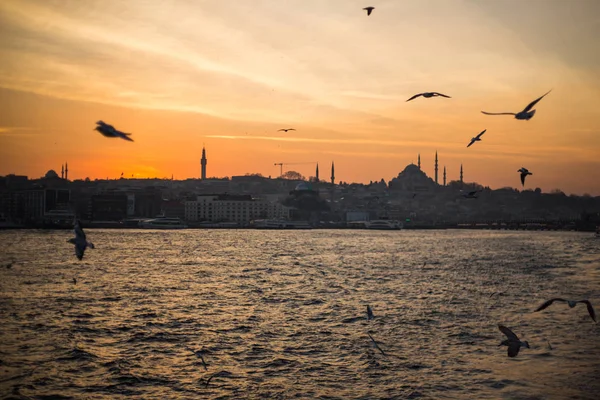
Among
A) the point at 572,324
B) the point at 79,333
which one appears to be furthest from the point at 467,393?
the point at 79,333

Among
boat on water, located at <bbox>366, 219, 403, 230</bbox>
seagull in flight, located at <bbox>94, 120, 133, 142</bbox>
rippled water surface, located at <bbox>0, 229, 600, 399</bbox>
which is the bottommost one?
rippled water surface, located at <bbox>0, 229, 600, 399</bbox>

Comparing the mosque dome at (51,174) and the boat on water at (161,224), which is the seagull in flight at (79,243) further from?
the mosque dome at (51,174)

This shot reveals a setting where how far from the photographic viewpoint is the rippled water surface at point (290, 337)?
39.2 ft

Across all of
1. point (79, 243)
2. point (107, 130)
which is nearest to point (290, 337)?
point (79, 243)

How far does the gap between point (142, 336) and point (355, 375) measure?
5909mm

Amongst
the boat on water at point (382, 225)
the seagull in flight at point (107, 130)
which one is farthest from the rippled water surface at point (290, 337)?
the boat on water at point (382, 225)

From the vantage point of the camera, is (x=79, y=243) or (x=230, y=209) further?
(x=230, y=209)

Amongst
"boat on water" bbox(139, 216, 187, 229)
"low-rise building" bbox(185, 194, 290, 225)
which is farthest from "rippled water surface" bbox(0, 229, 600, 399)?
"low-rise building" bbox(185, 194, 290, 225)

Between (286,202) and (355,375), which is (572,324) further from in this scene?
(286,202)

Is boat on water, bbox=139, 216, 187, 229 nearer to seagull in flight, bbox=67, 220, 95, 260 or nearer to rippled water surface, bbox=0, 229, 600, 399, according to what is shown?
rippled water surface, bbox=0, 229, 600, 399

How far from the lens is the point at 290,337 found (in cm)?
1590

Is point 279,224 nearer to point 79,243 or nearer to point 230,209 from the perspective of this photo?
point 230,209

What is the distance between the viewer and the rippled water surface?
12.0m

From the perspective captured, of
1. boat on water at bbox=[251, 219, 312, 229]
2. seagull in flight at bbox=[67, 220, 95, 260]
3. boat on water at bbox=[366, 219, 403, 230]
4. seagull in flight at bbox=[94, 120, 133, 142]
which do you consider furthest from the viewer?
boat on water at bbox=[366, 219, 403, 230]
